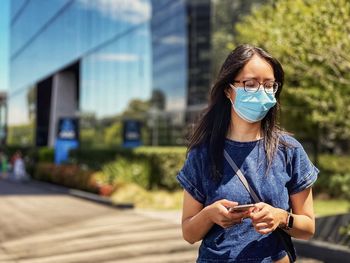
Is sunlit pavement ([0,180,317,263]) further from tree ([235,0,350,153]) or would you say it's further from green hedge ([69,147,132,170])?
green hedge ([69,147,132,170])

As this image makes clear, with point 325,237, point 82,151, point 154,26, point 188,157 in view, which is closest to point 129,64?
point 154,26

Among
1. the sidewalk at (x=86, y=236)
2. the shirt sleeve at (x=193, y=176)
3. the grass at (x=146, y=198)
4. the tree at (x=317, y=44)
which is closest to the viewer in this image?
the shirt sleeve at (x=193, y=176)

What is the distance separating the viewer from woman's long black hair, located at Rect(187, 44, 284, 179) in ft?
8.45

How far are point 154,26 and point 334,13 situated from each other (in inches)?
1167

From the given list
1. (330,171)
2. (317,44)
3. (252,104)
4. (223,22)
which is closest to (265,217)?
(252,104)

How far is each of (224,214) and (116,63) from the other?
41.4 m

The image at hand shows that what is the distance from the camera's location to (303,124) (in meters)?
20.3

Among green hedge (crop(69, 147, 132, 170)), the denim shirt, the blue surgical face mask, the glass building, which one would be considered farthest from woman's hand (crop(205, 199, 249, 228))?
the glass building

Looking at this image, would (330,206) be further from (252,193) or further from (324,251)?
(252,193)

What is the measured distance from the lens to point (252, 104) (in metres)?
2.57

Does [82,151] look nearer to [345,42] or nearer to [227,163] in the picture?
[345,42]

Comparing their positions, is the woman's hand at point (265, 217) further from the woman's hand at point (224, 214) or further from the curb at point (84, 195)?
the curb at point (84, 195)

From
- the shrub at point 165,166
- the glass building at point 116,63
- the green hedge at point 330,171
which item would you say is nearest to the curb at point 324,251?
the green hedge at point 330,171

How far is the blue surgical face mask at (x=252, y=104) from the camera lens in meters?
2.57
